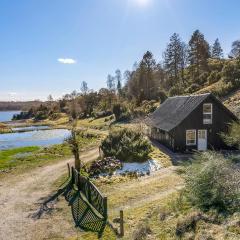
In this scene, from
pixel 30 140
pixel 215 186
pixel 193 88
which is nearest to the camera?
pixel 215 186

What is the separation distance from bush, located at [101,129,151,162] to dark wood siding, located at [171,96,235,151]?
11.0 feet

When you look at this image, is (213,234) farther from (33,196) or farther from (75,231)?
(33,196)

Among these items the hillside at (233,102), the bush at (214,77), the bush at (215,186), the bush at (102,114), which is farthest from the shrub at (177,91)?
the bush at (215,186)

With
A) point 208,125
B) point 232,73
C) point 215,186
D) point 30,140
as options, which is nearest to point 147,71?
point 232,73

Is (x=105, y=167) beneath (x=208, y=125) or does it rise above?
beneath

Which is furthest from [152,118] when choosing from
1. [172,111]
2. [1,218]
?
[1,218]

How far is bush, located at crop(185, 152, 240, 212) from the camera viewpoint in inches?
534

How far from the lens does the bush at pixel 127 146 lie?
1262 inches

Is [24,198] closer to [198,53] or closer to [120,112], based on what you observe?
[120,112]

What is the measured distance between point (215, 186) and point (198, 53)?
7231cm

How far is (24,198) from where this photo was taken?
22.6m

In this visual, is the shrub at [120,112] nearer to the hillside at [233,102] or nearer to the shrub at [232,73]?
the shrub at [232,73]

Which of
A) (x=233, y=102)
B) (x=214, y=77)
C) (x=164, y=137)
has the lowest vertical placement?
(x=164, y=137)

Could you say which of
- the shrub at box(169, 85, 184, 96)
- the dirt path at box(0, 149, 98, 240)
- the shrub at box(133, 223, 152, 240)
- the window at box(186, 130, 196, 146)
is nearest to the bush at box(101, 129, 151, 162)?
the window at box(186, 130, 196, 146)
